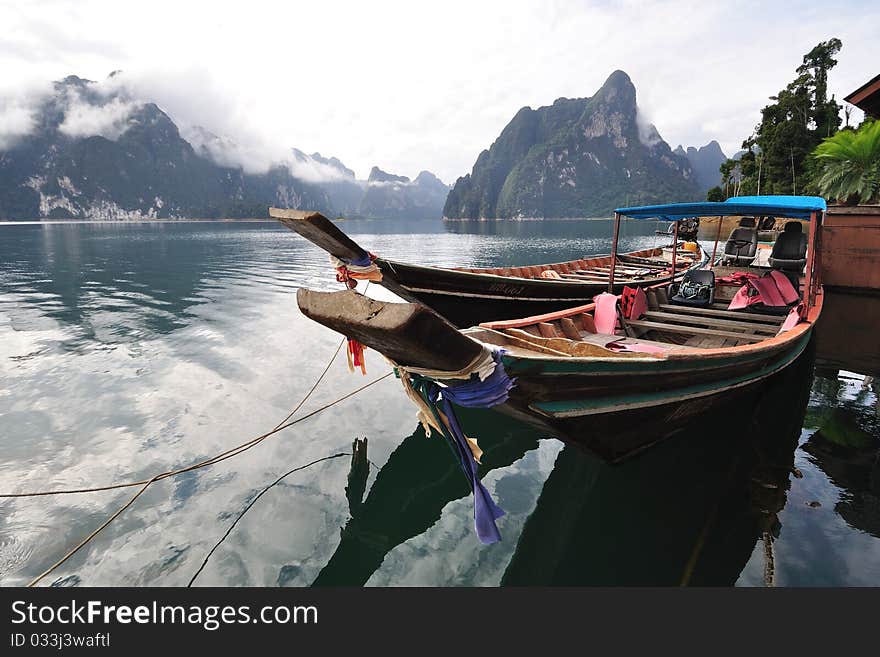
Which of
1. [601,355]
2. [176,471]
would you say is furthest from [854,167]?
[176,471]

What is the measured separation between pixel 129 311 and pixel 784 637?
15366 mm

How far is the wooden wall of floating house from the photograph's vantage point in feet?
41.1

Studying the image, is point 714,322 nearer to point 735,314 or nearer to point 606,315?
point 735,314

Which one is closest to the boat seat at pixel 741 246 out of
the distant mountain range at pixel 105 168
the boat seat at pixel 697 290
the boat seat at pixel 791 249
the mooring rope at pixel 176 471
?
the boat seat at pixel 791 249

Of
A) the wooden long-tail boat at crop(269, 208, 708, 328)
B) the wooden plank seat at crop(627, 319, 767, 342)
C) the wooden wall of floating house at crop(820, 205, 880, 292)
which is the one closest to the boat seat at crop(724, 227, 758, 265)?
the wooden long-tail boat at crop(269, 208, 708, 328)

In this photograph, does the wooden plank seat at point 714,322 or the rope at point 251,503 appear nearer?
the rope at point 251,503

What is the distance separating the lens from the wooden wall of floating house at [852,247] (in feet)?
41.1

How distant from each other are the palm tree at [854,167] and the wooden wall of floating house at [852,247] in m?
6.17

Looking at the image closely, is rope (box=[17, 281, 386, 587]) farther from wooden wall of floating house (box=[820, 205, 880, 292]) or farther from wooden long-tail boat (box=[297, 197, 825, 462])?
wooden wall of floating house (box=[820, 205, 880, 292])

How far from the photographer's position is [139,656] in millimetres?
2881

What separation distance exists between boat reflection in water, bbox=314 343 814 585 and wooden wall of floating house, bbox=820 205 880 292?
989 centimetres

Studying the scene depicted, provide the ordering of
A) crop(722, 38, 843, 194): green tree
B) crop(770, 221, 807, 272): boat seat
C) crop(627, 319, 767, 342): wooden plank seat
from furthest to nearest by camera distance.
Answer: crop(722, 38, 843, 194): green tree
crop(770, 221, 807, 272): boat seat
crop(627, 319, 767, 342): wooden plank seat

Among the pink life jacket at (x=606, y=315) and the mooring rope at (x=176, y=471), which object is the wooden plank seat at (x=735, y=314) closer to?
the pink life jacket at (x=606, y=315)

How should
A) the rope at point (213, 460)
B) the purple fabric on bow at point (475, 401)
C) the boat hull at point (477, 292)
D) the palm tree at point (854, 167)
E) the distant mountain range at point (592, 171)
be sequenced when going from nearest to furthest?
the purple fabric on bow at point (475, 401)
the rope at point (213, 460)
the boat hull at point (477, 292)
the palm tree at point (854, 167)
the distant mountain range at point (592, 171)
